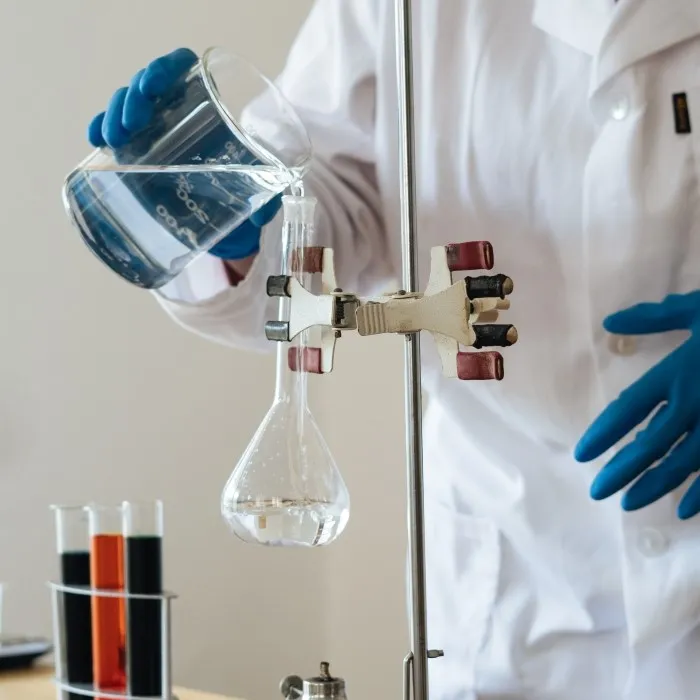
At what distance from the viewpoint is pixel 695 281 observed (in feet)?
2.46

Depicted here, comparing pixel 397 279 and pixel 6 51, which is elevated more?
pixel 6 51

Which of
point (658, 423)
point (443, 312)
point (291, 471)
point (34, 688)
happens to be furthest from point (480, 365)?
point (34, 688)

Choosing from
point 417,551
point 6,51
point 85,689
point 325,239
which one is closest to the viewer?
point 417,551

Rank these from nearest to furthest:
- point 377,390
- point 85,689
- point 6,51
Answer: point 85,689
point 6,51
point 377,390

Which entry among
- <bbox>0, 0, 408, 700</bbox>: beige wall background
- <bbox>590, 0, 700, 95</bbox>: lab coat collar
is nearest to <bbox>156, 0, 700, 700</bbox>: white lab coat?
<bbox>590, 0, 700, 95</bbox>: lab coat collar

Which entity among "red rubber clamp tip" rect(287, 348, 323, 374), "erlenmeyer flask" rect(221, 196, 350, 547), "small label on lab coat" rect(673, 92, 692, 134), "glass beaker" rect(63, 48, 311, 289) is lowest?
"erlenmeyer flask" rect(221, 196, 350, 547)

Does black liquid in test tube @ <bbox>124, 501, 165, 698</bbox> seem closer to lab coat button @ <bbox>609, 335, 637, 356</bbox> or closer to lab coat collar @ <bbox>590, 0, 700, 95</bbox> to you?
lab coat button @ <bbox>609, 335, 637, 356</bbox>

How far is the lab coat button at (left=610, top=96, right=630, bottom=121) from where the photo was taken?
756 mm

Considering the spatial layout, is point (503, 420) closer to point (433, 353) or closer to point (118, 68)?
point (433, 353)

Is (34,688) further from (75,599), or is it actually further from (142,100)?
(142,100)

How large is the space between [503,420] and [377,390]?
70 centimetres

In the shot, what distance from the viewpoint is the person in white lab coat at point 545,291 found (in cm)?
74

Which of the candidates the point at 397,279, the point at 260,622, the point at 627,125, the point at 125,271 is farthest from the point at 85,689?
the point at 260,622

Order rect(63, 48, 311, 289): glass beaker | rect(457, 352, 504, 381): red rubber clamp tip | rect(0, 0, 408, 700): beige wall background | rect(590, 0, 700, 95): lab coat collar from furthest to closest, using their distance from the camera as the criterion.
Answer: rect(0, 0, 408, 700): beige wall background → rect(590, 0, 700, 95): lab coat collar → rect(63, 48, 311, 289): glass beaker → rect(457, 352, 504, 381): red rubber clamp tip
